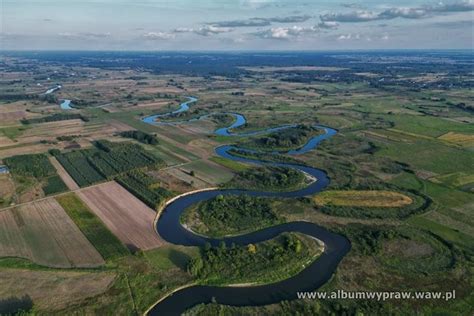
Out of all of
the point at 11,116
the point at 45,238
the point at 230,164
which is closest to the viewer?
the point at 45,238

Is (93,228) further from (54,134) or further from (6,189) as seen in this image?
(54,134)

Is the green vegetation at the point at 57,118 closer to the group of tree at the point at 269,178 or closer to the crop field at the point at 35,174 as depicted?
the crop field at the point at 35,174

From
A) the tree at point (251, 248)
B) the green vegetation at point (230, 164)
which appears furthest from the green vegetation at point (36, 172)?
the tree at point (251, 248)

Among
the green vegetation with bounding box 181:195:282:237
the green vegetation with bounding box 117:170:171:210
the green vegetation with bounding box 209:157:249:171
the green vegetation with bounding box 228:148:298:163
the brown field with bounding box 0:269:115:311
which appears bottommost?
the brown field with bounding box 0:269:115:311

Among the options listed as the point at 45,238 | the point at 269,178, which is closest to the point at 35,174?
the point at 45,238

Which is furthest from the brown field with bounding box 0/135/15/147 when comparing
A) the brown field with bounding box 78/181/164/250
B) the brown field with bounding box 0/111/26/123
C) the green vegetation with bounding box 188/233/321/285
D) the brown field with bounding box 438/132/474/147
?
the brown field with bounding box 438/132/474/147

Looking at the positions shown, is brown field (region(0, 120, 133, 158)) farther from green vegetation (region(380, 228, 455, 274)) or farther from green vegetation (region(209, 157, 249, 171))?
green vegetation (region(380, 228, 455, 274))

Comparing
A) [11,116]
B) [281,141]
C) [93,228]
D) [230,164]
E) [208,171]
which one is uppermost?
[11,116]
